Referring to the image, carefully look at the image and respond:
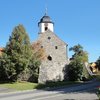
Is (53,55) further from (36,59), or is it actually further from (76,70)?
(36,59)

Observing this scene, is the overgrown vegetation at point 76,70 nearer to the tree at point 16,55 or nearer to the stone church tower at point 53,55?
the stone church tower at point 53,55

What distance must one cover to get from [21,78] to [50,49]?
9958mm

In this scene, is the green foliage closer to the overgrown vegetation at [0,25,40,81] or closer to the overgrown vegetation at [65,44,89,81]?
the overgrown vegetation at [65,44,89,81]

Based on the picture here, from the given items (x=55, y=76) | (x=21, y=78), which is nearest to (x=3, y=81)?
(x=21, y=78)

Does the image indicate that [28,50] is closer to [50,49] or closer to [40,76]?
[40,76]

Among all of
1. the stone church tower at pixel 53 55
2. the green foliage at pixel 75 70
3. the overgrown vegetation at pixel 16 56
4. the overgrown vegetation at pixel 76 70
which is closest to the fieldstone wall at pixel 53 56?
the stone church tower at pixel 53 55

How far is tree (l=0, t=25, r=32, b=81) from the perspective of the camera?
46231mm

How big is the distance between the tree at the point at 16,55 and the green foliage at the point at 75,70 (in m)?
11.5

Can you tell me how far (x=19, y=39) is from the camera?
48000mm

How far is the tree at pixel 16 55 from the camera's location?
4623cm

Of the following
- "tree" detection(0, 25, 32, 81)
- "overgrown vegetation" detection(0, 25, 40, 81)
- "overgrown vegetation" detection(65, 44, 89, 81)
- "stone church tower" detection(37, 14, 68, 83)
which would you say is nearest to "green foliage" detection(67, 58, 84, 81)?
"overgrown vegetation" detection(65, 44, 89, 81)

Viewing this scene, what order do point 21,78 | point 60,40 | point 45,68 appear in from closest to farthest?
1. point 21,78
2. point 45,68
3. point 60,40

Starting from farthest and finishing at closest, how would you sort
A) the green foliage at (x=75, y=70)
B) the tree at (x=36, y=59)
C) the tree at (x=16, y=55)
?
1. the green foliage at (x=75, y=70)
2. the tree at (x=36, y=59)
3. the tree at (x=16, y=55)

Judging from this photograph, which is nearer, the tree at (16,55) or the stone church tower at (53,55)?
the tree at (16,55)
